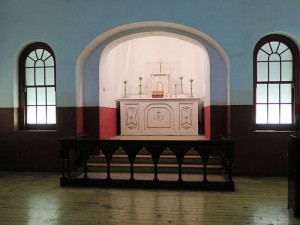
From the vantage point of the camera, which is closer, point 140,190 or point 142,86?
point 140,190

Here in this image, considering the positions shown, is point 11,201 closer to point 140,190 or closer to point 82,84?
point 140,190

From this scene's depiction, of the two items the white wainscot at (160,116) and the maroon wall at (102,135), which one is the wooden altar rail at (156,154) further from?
the white wainscot at (160,116)

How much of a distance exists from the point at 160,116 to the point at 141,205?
4233 millimetres

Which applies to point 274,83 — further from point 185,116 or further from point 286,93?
point 185,116

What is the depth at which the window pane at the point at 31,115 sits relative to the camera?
24.2ft

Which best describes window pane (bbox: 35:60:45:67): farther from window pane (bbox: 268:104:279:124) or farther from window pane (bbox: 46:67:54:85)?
window pane (bbox: 268:104:279:124)

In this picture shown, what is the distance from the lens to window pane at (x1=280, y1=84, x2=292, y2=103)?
672 centimetres

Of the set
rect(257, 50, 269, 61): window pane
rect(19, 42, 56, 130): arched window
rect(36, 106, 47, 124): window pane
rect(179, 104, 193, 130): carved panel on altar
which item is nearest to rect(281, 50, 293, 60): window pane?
rect(257, 50, 269, 61): window pane

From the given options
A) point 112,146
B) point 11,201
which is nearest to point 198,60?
point 112,146

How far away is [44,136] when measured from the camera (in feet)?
23.2

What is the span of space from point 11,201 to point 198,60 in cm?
676

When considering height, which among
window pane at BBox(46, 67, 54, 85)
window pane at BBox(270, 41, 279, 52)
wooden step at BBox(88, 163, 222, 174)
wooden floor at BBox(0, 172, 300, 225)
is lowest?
wooden floor at BBox(0, 172, 300, 225)

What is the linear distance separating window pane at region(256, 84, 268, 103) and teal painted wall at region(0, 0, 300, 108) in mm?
369

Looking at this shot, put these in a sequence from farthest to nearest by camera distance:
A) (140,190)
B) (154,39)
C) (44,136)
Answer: (154,39), (44,136), (140,190)
